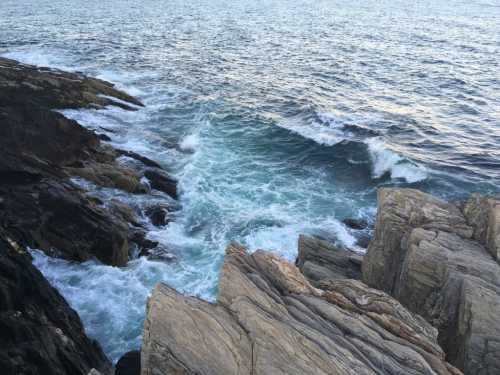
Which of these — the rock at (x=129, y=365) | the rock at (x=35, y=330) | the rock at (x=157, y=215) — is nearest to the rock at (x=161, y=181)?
the rock at (x=157, y=215)

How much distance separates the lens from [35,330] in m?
12.3

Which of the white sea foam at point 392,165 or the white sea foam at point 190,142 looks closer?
the white sea foam at point 392,165

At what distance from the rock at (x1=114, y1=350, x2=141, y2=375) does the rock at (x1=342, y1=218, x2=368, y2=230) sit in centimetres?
1463

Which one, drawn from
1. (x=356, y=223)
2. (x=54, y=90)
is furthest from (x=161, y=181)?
(x=54, y=90)

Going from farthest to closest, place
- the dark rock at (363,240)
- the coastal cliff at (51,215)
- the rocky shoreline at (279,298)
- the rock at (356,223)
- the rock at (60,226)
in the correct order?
1. the rock at (356,223)
2. the dark rock at (363,240)
3. the rock at (60,226)
4. the coastal cliff at (51,215)
5. the rocky shoreline at (279,298)

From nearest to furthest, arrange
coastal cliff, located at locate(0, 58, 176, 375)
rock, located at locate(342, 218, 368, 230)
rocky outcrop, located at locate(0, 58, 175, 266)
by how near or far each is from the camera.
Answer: coastal cliff, located at locate(0, 58, 176, 375) < rocky outcrop, located at locate(0, 58, 175, 266) < rock, located at locate(342, 218, 368, 230)

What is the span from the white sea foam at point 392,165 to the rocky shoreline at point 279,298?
41.3 ft

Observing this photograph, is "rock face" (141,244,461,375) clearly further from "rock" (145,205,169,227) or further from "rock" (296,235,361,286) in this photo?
"rock" (145,205,169,227)

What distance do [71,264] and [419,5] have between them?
128 m

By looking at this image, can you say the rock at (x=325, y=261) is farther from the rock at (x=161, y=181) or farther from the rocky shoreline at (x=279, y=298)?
the rock at (x=161, y=181)

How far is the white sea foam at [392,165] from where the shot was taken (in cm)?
3041

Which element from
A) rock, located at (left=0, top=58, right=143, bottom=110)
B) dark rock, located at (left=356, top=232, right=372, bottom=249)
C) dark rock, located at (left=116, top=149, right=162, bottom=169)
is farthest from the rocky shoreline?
rock, located at (left=0, top=58, right=143, bottom=110)

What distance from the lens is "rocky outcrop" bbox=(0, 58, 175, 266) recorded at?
63.7 ft

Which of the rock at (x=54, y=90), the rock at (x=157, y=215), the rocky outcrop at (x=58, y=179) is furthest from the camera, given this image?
the rock at (x=54, y=90)
